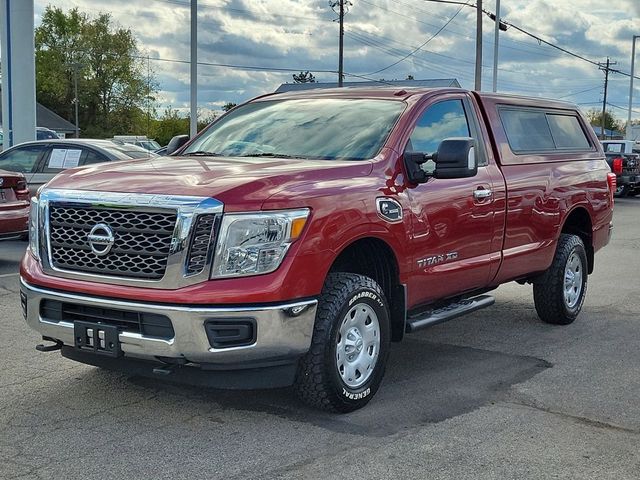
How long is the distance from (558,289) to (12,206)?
21.4 ft

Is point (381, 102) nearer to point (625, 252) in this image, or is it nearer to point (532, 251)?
point (532, 251)

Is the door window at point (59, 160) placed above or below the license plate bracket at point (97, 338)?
above

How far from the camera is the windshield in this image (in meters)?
5.54

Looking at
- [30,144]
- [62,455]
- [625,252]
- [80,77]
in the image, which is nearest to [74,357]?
[62,455]

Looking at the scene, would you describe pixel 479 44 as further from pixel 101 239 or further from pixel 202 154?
pixel 101 239

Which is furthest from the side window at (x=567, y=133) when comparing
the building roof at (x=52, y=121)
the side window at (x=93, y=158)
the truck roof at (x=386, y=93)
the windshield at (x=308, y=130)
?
the building roof at (x=52, y=121)

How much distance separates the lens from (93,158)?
12164 millimetres

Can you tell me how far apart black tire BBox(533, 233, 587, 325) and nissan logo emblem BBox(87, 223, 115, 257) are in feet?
14.0

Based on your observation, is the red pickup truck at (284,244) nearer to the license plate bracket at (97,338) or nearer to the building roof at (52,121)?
the license plate bracket at (97,338)

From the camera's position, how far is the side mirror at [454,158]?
5348mm

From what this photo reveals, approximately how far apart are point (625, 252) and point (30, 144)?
30.4 feet

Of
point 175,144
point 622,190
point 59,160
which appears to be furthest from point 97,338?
point 622,190

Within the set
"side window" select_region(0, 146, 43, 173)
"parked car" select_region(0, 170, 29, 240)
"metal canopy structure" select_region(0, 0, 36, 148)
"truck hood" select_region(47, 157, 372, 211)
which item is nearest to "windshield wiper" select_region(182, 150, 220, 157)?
"truck hood" select_region(47, 157, 372, 211)

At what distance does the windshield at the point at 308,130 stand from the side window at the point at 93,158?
19.6ft
